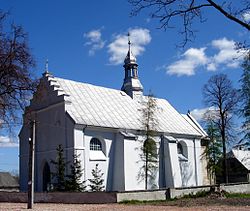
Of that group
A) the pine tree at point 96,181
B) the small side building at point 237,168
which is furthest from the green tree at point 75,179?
the small side building at point 237,168

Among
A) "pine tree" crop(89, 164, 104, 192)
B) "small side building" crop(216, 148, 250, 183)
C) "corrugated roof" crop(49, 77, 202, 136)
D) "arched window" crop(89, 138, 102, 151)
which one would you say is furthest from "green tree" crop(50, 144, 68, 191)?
"small side building" crop(216, 148, 250, 183)

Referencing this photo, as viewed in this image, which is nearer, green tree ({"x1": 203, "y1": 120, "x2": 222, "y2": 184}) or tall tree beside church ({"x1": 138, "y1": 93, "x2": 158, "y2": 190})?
tall tree beside church ({"x1": 138, "y1": 93, "x2": 158, "y2": 190})

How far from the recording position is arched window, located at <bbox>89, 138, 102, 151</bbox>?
36.4 m

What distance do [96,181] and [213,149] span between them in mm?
17555

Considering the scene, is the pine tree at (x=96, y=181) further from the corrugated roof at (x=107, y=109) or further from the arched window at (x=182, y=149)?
the arched window at (x=182, y=149)

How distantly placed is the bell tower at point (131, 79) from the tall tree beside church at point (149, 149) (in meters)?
5.66

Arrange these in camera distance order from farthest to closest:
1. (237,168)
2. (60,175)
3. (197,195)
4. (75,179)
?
1. (237,168)
2. (60,175)
3. (75,179)
4. (197,195)

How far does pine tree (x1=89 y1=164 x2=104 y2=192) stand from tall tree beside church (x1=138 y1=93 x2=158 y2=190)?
4.52m

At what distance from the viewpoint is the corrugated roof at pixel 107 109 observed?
3709 centimetres

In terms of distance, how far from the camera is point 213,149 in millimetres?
45719

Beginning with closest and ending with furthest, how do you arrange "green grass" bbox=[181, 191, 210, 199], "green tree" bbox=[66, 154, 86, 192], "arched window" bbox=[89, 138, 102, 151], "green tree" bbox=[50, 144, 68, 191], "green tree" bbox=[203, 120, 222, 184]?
1. "green grass" bbox=[181, 191, 210, 199]
2. "green tree" bbox=[66, 154, 86, 192]
3. "green tree" bbox=[50, 144, 68, 191]
4. "arched window" bbox=[89, 138, 102, 151]
5. "green tree" bbox=[203, 120, 222, 184]

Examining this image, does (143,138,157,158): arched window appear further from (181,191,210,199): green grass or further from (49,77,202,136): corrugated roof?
(181,191,210,199): green grass

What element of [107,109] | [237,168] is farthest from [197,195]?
[237,168]

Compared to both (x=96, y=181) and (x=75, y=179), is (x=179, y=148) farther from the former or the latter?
(x=75, y=179)
